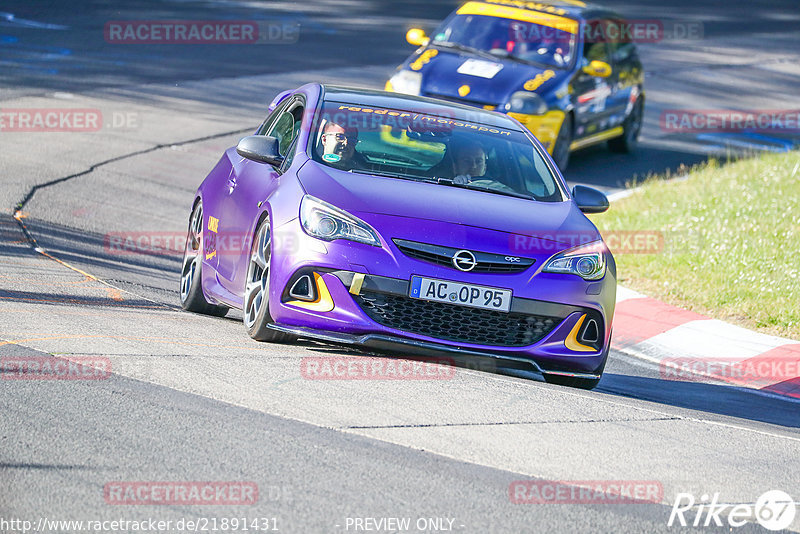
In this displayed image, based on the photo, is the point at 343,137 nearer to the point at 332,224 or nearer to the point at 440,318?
the point at 332,224

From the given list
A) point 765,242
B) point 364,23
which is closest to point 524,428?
point 765,242

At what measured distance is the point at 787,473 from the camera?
558 cm

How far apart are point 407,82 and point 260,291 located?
761cm

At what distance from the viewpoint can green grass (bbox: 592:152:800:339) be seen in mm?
10133

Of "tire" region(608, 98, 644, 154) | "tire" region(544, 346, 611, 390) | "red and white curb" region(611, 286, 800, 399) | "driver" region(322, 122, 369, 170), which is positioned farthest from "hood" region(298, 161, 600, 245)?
"tire" region(608, 98, 644, 154)

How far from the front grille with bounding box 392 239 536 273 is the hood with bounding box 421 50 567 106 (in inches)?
289

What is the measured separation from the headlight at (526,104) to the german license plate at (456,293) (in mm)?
7452

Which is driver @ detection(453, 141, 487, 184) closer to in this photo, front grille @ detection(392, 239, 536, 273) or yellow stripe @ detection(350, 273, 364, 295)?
front grille @ detection(392, 239, 536, 273)

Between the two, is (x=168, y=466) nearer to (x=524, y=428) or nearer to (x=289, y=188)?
(x=524, y=428)

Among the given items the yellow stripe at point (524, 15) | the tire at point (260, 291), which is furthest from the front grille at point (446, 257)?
the yellow stripe at point (524, 15)

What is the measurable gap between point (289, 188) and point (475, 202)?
3.53 ft

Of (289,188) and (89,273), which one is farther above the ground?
(289,188)

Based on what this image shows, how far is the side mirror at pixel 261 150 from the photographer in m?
7.38

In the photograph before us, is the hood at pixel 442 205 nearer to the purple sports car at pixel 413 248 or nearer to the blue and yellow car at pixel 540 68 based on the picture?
the purple sports car at pixel 413 248
